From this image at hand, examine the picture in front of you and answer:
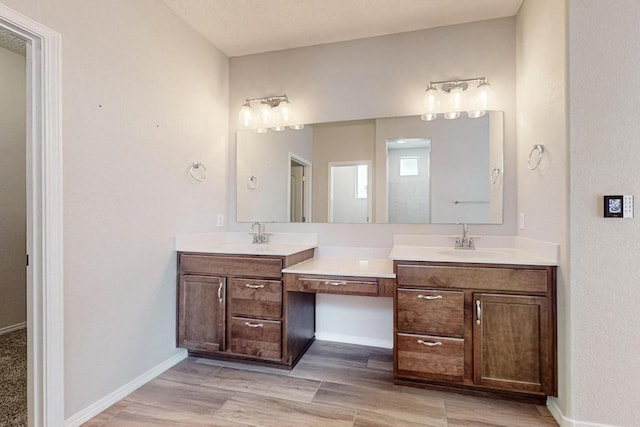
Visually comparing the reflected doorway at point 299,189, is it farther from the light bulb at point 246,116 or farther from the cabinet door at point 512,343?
the cabinet door at point 512,343

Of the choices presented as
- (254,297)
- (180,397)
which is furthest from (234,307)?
(180,397)

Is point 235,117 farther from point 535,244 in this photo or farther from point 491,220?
point 535,244

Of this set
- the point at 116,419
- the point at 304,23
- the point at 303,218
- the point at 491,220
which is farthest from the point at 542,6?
the point at 116,419

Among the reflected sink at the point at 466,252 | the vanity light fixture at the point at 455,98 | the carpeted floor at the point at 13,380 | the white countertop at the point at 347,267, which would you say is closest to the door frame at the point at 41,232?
the carpeted floor at the point at 13,380

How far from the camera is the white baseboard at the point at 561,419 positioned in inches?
63.7

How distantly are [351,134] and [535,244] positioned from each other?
5.21 feet

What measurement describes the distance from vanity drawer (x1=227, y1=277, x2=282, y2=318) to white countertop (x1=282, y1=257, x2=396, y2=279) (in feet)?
0.59

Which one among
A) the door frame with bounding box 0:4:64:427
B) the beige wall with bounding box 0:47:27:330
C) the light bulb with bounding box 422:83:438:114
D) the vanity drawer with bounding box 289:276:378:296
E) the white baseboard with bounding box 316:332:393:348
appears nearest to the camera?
the door frame with bounding box 0:4:64:427

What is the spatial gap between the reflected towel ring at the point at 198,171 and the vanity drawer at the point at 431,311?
184cm

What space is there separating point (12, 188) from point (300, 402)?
3.32 metres
